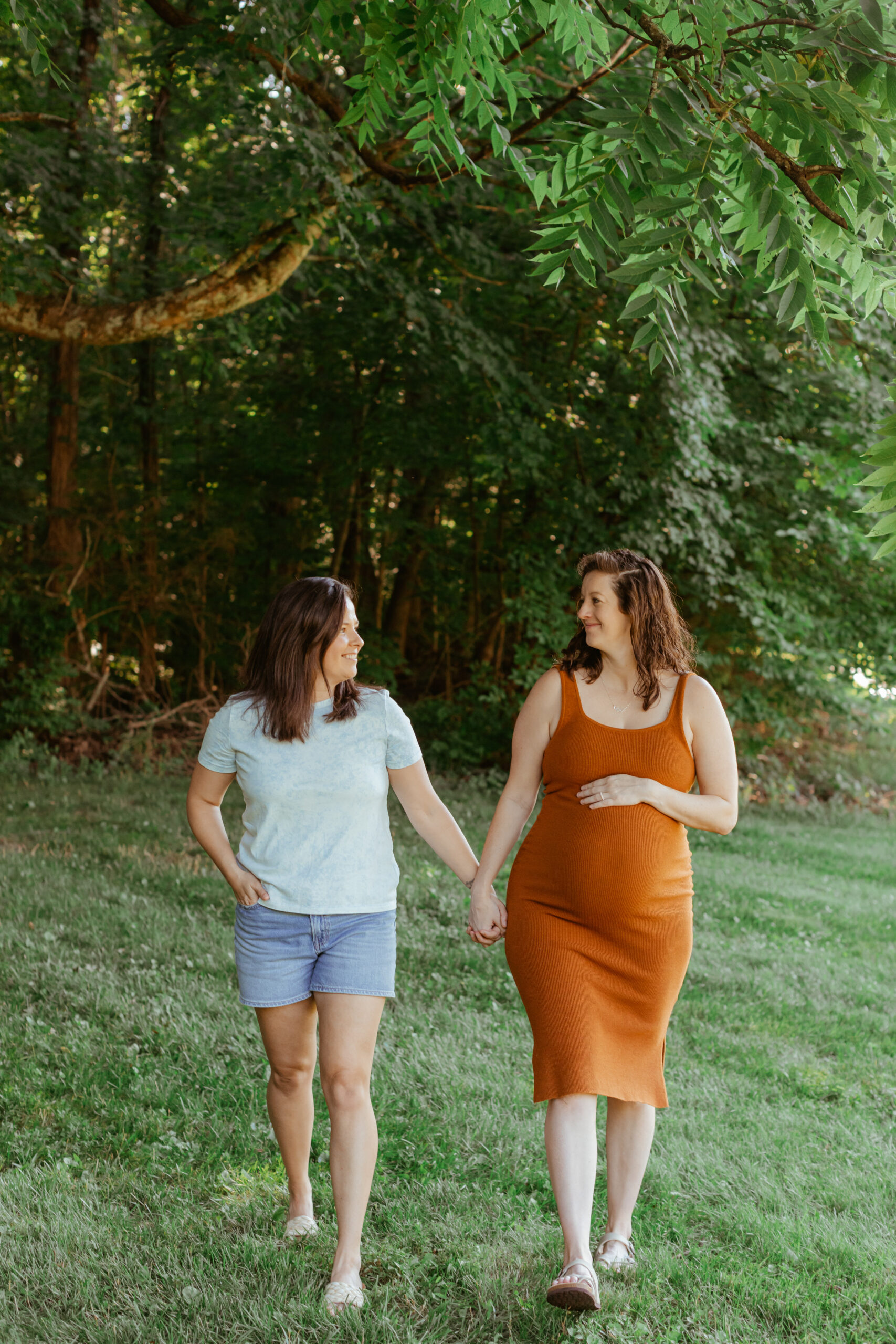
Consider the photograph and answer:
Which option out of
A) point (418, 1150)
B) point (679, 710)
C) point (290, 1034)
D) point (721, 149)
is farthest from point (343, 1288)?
point (721, 149)

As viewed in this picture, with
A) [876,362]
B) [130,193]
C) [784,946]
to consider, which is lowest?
[784,946]

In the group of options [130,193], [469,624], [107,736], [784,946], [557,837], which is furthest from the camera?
[469,624]

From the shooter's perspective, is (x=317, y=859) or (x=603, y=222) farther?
(x=317, y=859)

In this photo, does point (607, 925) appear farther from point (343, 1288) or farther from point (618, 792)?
point (343, 1288)

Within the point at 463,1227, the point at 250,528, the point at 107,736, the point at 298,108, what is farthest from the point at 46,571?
the point at 463,1227

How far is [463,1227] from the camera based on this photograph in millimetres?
3518

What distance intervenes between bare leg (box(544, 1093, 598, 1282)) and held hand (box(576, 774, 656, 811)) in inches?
32.2

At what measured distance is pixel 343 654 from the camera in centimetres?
319

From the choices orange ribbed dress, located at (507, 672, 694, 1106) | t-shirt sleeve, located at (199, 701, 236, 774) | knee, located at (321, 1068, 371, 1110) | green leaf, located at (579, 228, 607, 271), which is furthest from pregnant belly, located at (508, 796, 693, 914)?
green leaf, located at (579, 228, 607, 271)

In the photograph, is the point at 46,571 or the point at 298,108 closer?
the point at 298,108

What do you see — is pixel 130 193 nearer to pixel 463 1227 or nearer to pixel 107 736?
pixel 107 736

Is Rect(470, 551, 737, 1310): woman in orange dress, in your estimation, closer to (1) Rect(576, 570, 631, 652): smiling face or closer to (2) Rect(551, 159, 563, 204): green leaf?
(1) Rect(576, 570, 631, 652): smiling face

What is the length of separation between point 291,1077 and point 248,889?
23.7 inches

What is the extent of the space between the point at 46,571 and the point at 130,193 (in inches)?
168
